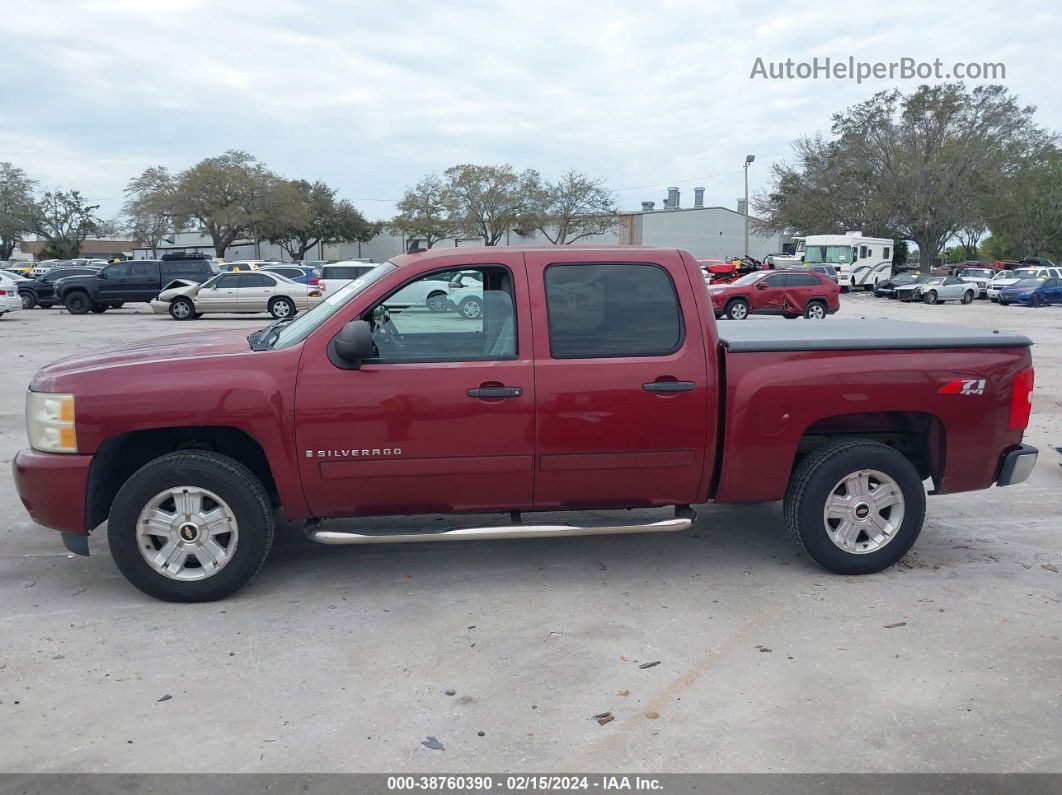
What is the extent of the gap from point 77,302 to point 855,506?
94.3 feet

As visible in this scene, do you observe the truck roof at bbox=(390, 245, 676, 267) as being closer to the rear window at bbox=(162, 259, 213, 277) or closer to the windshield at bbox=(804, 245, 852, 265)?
the rear window at bbox=(162, 259, 213, 277)

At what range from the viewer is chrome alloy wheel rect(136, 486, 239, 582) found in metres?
4.52

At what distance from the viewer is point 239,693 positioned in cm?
374

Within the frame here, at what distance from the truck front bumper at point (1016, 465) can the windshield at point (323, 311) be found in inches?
141

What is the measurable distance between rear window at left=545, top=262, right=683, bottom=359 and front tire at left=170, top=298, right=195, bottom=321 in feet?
76.9

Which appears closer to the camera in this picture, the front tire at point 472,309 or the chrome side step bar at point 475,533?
the chrome side step bar at point 475,533

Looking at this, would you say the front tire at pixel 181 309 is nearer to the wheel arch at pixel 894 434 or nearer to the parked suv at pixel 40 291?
the parked suv at pixel 40 291

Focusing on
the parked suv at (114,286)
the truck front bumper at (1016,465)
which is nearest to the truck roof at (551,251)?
the truck front bumper at (1016,465)

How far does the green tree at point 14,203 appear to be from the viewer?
79.9 metres

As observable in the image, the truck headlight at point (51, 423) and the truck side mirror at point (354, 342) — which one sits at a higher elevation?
the truck side mirror at point (354, 342)

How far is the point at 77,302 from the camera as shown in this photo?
28.4 metres

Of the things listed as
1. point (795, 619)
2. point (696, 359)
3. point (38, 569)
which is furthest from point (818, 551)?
point (38, 569)

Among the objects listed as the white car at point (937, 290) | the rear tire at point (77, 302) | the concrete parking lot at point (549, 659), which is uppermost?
the white car at point (937, 290)

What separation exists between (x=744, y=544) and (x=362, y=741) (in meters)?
3.05
